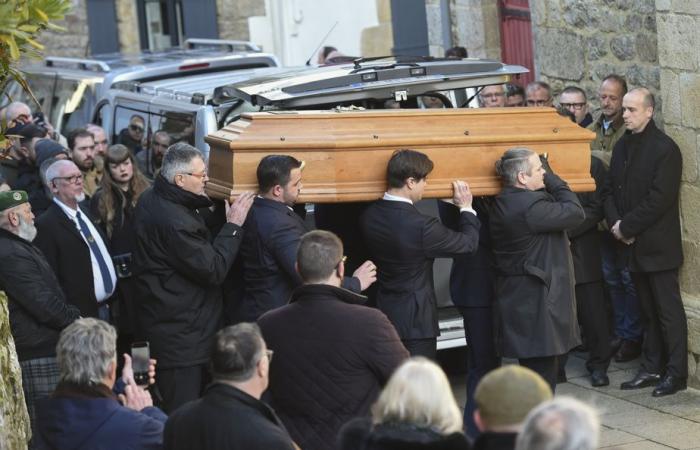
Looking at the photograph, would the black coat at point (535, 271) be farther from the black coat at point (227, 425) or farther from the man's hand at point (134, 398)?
the black coat at point (227, 425)

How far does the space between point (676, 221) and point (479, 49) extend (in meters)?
5.25

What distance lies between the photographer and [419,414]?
4801 millimetres

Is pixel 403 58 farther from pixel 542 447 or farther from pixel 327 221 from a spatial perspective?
pixel 542 447

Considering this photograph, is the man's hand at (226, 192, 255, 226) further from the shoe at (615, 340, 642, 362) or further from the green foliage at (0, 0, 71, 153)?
the shoe at (615, 340, 642, 362)

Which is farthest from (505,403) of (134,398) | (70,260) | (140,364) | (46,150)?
(46,150)

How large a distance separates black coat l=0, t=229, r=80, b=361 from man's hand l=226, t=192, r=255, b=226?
3.59ft

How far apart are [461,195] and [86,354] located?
280 cm

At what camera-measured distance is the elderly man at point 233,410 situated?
213 inches

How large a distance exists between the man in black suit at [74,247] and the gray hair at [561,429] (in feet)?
16.6

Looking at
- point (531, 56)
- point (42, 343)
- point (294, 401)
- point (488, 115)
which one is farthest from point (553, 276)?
point (531, 56)

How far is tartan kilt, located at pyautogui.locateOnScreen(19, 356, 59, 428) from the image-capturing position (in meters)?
8.12

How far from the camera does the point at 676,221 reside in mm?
9297

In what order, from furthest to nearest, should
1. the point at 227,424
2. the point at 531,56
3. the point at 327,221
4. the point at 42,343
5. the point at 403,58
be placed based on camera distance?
the point at 531,56, the point at 403,58, the point at 327,221, the point at 42,343, the point at 227,424

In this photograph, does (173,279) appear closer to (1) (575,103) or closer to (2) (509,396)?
(1) (575,103)
